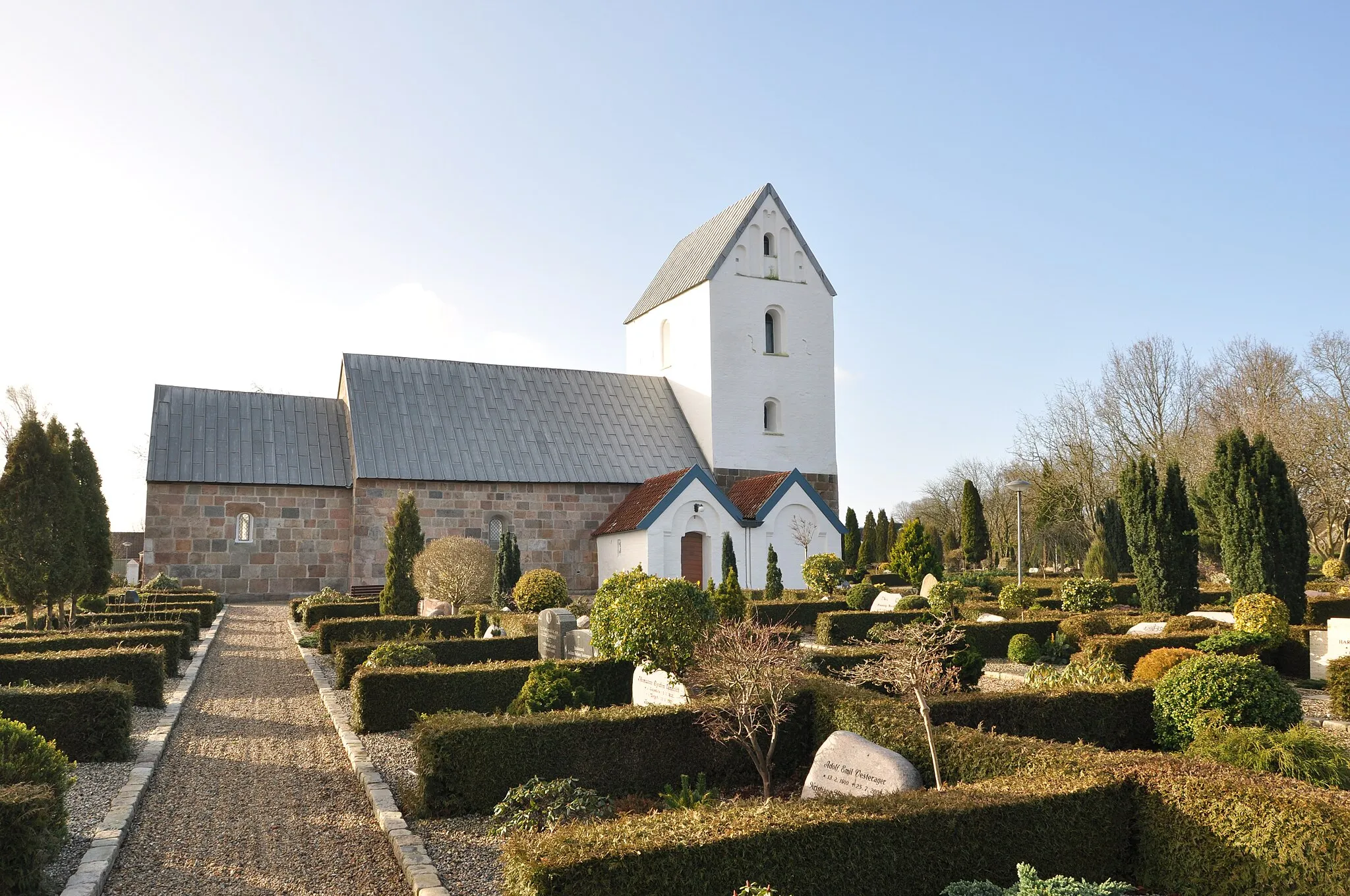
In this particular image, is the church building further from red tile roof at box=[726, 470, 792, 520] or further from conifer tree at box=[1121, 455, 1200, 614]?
conifer tree at box=[1121, 455, 1200, 614]

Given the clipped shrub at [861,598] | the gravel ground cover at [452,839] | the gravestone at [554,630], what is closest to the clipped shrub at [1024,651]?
the clipped shrub at [861,598]

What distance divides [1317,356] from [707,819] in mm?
31114

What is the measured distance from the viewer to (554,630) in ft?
39.7

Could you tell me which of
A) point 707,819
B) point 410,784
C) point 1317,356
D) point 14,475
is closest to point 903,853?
point 707,819

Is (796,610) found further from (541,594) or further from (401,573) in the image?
(401,573)

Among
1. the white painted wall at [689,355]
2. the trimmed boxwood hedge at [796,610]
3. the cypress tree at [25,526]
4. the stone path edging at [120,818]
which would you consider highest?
the white painted wall at [689,355]

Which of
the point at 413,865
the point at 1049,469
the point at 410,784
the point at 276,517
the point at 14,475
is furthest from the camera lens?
the point at 1049,469

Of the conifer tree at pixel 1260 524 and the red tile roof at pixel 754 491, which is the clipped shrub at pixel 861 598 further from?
the conifer tree at pixel 1260 524

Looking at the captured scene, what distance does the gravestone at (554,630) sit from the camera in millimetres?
12000

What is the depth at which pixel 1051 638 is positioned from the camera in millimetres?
13969

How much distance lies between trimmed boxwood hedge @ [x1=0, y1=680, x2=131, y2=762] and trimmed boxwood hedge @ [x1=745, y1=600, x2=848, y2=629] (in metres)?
10.9

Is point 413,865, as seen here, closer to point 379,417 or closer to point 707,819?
point 707,819

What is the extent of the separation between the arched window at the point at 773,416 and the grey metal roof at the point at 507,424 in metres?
2.37

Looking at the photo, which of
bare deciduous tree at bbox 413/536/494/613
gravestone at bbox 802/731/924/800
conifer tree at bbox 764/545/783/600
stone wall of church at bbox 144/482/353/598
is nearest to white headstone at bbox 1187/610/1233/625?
conifer tree at bbox 764/545/783/600
